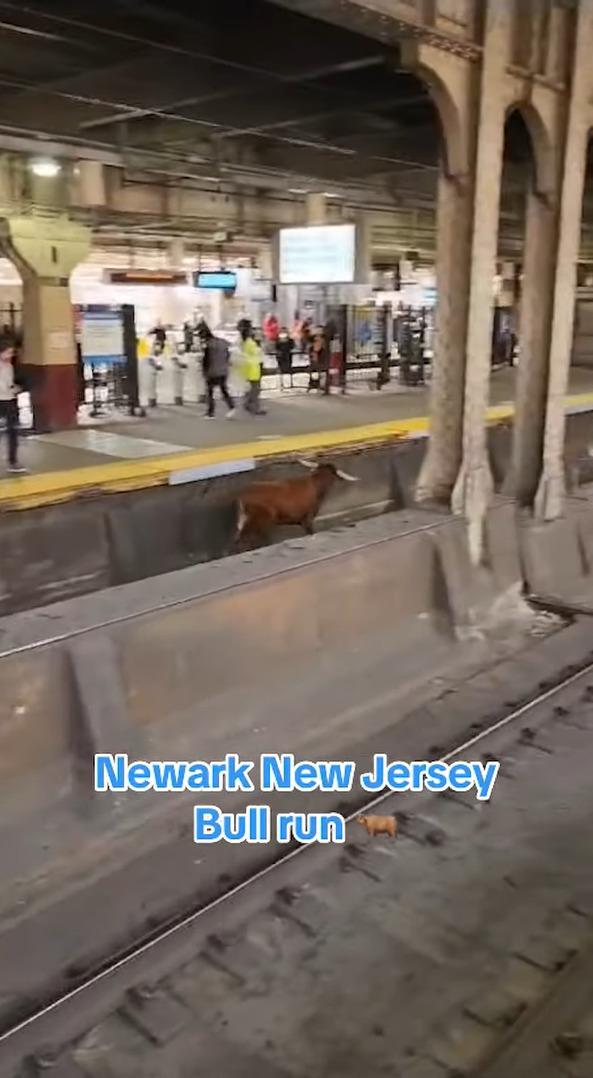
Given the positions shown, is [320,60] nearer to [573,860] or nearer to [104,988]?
[573,860]

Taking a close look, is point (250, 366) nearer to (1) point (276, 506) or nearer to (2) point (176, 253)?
(1) point (276, 506)

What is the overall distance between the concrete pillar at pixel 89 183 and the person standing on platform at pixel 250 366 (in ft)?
13.8

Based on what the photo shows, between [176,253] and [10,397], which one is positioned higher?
[176,253]

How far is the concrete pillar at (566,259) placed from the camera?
8.62m

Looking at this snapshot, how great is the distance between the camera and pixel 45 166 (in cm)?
1605

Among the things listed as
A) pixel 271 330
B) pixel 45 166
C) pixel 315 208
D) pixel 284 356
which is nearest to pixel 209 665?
pixel 45 166

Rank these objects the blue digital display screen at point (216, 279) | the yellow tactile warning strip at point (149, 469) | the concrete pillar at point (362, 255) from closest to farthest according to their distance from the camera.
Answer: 1. the yellow tactile warning strip at point (149, 469)
2. the concrete pillar at point (362, 255)
3. the blue digital display screen at point (216, 279)

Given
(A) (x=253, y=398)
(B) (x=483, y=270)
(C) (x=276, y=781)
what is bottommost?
(C) (x=276, y=781)

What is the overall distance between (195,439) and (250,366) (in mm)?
4252

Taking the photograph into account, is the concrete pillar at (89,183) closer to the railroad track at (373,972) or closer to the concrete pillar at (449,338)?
the concrete pillar at (449,338)

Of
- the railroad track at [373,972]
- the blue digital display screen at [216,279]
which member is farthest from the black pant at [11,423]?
the blue digital display screen at [216,279]

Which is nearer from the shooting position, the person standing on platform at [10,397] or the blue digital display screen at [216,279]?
the person standing on platform at [10,397]

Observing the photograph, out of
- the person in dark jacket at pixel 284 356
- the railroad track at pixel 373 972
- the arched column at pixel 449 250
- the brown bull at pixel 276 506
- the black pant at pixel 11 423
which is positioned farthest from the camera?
the person in dark jacket at pixel 284 356

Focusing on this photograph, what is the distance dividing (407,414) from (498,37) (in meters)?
11.8
